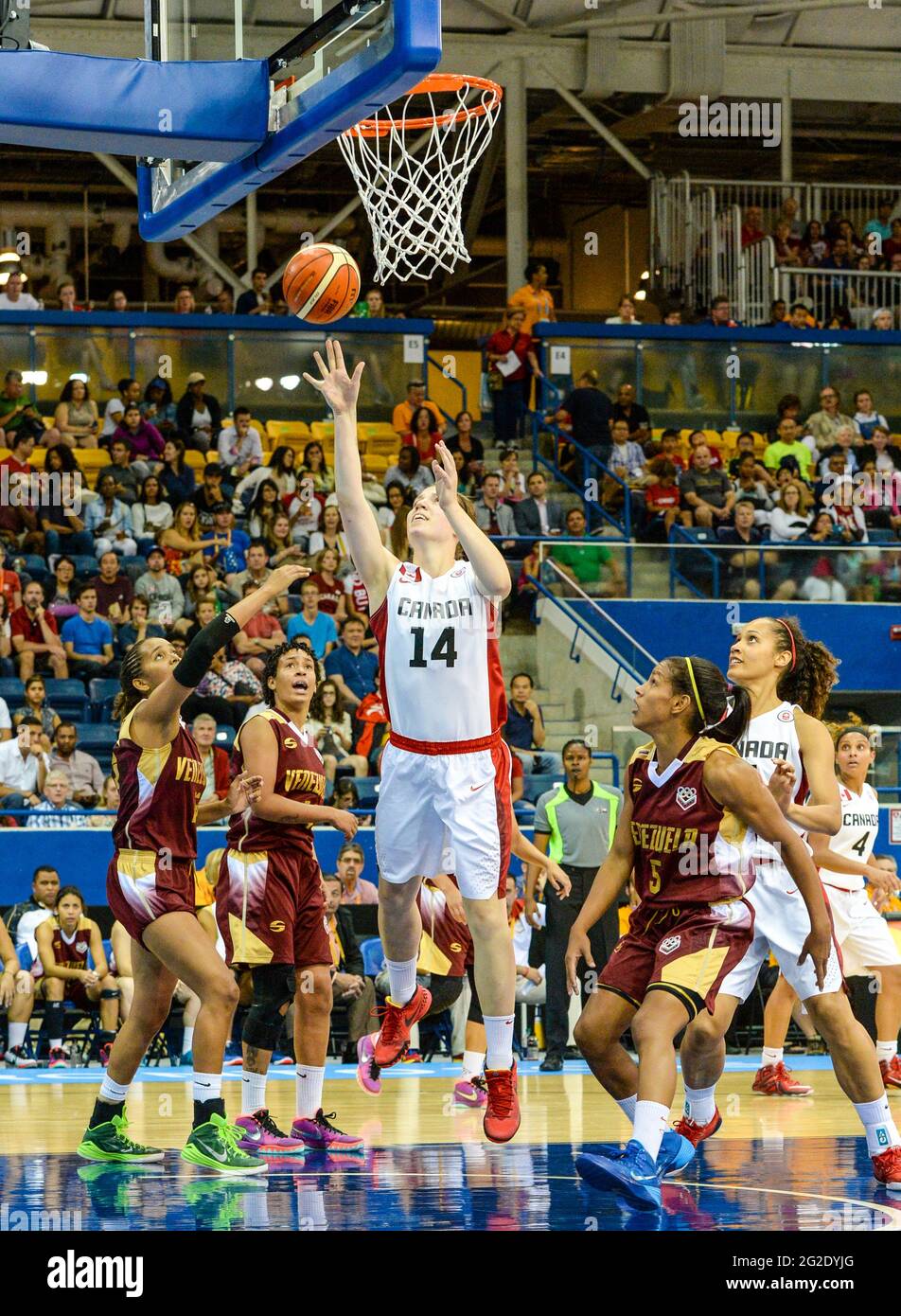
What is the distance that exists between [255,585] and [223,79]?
9010mm

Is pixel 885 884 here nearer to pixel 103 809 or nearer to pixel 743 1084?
pixel 743 1084

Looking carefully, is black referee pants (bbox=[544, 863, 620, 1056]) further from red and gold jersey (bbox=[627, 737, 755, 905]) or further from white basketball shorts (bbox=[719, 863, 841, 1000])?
red and gold jersey (bbox=[627, 737, 755, 905])

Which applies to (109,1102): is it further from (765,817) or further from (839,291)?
(839,291)

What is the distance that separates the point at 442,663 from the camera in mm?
7609

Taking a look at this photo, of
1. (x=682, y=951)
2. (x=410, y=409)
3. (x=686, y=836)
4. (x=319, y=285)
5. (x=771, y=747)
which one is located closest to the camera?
(x=682, y=951)

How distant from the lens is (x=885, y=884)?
34.7 ft

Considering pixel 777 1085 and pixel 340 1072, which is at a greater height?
pixel 777 1085

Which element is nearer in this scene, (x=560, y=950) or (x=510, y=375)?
(x=560, y=950)

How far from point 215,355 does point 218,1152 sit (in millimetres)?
14644

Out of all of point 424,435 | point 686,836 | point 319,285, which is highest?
point 424,435

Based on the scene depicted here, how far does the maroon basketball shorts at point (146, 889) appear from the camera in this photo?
303 inches

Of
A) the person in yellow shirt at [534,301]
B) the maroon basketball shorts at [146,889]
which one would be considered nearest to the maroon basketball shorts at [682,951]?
the maroon basketball shorts at [146,889]

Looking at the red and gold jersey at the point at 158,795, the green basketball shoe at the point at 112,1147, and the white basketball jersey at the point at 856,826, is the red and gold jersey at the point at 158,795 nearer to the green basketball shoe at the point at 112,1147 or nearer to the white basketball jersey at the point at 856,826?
the green basketball shoe at the point at 112,1147

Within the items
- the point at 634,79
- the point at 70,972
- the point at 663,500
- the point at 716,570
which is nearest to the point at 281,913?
the point at 70,972
